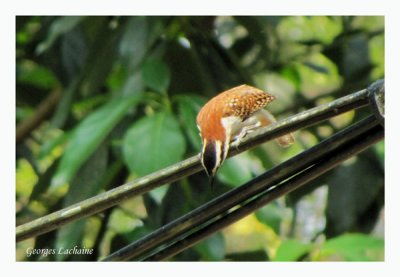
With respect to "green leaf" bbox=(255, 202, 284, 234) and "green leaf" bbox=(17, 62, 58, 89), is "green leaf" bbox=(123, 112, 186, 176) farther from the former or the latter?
"green leaf" bbox=(17, 62, 58, 89)

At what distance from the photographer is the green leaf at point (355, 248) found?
1677 millimetres

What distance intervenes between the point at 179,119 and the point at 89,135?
169 mm

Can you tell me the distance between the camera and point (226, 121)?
132 cm

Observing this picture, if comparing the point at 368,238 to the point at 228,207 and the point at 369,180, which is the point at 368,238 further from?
the point at 228,207

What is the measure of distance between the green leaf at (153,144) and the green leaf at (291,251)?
250 millimetres

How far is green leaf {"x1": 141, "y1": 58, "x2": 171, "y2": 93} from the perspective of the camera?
1.77 meters

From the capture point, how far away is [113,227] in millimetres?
1895

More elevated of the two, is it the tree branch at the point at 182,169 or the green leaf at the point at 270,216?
Result: the green leaf at the point at 270,216

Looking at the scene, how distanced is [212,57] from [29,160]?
47 cm

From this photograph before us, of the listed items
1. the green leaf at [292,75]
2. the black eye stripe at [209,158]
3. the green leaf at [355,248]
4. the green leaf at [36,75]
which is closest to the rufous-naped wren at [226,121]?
the black eye stripe at [209,158]

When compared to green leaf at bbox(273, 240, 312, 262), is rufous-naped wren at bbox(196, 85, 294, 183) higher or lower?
higher

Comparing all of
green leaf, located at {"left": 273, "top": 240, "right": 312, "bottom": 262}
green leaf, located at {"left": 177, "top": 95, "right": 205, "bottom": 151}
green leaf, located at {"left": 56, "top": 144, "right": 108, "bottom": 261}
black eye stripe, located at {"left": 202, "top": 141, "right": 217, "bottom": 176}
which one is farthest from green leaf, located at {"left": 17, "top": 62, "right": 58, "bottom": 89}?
black eye stripe, located at {"left": 202, "top": 141, "right": 217, "bottom": 176}

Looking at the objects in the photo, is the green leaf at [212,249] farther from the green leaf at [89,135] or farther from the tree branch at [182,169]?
the tree branch at [182,169]
